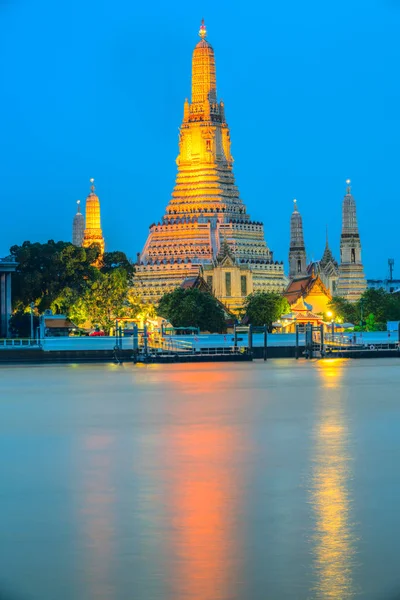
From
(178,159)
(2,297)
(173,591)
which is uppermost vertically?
(178,159)

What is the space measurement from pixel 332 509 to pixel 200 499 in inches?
80.6

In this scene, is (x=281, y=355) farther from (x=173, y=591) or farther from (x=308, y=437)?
(x=173, y=591)

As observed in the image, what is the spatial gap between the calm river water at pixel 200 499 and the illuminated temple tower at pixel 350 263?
69293 mm

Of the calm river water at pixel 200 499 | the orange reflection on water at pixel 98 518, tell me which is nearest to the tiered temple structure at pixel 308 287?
the calm river water at pixel 200 499

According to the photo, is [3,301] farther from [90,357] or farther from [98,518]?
[98,518]

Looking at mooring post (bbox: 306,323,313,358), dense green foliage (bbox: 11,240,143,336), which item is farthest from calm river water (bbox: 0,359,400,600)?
dense green foliage (bbox: 11,240,143,336)

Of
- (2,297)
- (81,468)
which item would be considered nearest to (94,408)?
(81,468)

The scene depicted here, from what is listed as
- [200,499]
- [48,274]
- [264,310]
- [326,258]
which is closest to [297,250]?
[326,258]

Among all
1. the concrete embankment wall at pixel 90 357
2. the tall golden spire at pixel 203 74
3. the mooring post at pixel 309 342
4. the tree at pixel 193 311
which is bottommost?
the concrete embankment wall at pixel 90 357

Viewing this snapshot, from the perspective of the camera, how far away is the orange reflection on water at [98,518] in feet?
50.0

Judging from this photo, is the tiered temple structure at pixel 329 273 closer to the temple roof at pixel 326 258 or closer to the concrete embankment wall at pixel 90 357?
the temple roof at pixel 326 258

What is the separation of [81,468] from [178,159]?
277 feet

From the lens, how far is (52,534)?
58.0 ft

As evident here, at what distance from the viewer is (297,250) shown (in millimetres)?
113438
